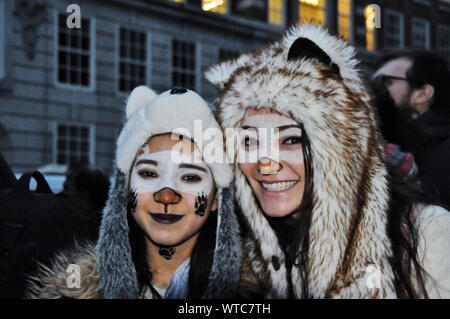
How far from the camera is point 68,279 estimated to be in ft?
7.30

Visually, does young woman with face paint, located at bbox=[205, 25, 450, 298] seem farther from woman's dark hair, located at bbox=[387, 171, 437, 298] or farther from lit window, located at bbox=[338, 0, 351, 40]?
lit window, located at bbox=[338, 0, 351, 40]

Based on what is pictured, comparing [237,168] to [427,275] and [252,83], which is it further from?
[427,275]

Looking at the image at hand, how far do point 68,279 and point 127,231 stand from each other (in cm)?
35

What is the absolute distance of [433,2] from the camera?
1375 centimetres

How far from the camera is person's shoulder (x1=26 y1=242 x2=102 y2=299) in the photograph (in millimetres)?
2205

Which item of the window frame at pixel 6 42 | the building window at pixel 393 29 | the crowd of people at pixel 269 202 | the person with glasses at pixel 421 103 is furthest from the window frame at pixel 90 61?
the crowd of people at pixel 269 202

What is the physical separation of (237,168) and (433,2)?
1370 centimetres

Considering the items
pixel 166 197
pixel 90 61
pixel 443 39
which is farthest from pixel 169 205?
pixel 443 39

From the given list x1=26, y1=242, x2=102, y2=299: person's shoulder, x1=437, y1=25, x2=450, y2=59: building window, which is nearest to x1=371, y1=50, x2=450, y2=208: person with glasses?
x1=26, y1=242, x2=102, y2=299: person's shoulder

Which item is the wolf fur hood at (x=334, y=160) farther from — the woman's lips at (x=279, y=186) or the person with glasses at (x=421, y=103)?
the person with glasses at (x=421, y=103)

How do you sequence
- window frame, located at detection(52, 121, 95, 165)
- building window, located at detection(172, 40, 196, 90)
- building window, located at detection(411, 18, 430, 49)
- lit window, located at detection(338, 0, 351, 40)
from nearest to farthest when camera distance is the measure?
1. lit window, located at detection(338, 0, 351, 40)
2. window frame, located at detection(52, 121, 95, 165)
3. building window, located at detection(172, 40, 196, 90)
4. building window, located at detection(411, 18, 430, 49)

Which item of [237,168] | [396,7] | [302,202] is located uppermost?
[396,7]

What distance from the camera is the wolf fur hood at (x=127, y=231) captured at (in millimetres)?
2162
